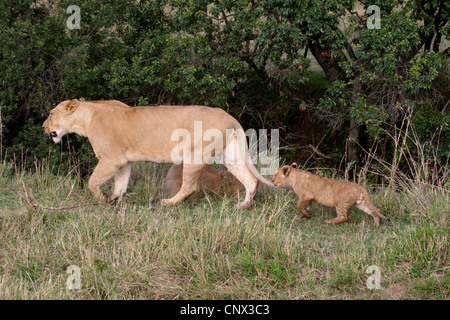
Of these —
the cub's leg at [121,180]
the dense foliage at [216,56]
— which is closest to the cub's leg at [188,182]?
the cub's leg at [121,180]

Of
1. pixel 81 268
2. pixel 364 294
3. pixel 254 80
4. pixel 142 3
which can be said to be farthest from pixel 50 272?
pixel 254 80

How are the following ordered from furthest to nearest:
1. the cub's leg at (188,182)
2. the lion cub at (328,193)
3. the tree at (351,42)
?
the tree at (351,42), the cub's leg at (188,182), the lion cub at (328,193)

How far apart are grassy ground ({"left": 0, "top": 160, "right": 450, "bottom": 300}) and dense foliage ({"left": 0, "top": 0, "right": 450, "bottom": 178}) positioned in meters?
3.62

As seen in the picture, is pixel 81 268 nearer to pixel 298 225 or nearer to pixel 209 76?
pixel 298 225

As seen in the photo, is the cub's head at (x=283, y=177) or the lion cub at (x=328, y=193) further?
the cub's head at (x=283, y=177)

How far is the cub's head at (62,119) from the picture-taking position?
→ 294 inches

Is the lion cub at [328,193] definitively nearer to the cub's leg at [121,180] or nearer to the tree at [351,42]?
the cub's leg at [121,180]

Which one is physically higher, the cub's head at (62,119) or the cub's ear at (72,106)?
the cub's ear at (72,106)

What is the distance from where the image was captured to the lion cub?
22.0ft

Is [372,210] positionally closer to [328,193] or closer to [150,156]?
[328,193]

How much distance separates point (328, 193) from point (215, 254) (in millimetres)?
1787

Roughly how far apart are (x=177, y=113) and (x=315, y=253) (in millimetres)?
2514

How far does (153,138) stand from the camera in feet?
23.8

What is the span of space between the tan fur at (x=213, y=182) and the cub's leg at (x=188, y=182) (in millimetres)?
480
